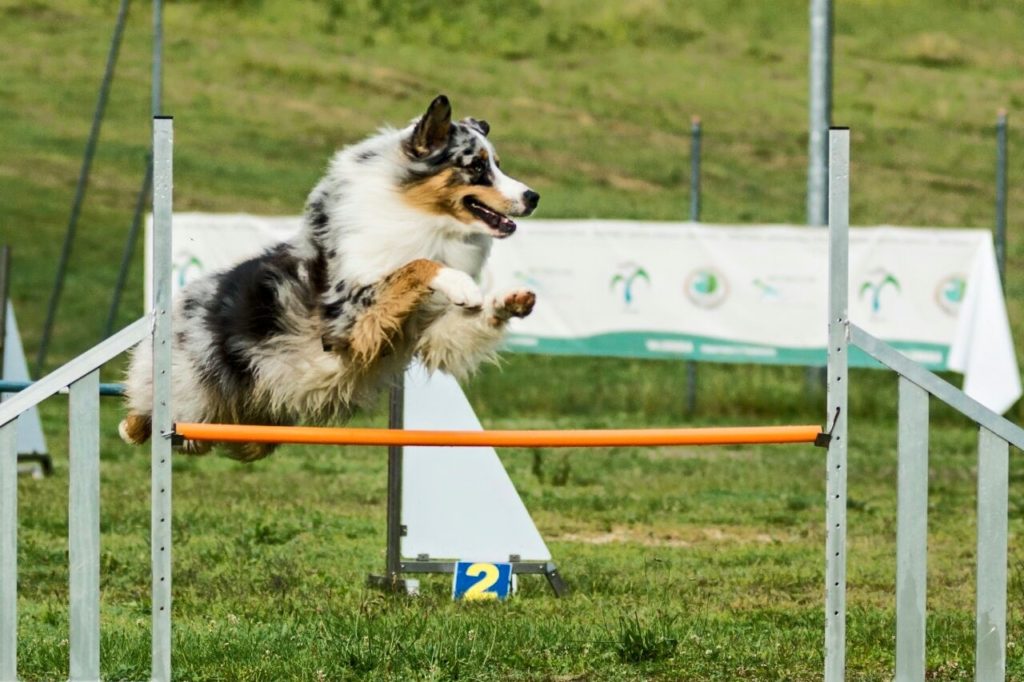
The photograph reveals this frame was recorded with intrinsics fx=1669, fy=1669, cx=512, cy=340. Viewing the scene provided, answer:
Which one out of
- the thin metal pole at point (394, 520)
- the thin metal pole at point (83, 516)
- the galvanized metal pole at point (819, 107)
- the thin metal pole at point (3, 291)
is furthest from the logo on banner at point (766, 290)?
the thin metal pole at point (83, 516)

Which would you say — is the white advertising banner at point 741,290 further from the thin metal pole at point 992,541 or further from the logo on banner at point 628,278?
the thin metal pole at point 992,541

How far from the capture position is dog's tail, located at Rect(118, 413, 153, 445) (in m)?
5.89

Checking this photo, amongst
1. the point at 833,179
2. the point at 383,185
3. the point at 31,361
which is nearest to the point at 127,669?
the point at 383,185

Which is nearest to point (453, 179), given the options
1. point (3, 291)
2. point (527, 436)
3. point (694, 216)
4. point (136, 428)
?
point (527, 436)

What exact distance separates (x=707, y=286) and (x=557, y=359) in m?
4.86

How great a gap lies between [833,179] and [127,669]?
104 inches

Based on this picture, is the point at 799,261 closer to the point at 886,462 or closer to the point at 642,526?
the point at 886,462

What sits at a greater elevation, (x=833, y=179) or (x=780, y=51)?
(x=780, y=51)

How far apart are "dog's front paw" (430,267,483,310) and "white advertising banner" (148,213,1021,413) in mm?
6812

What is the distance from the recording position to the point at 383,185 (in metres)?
5.45

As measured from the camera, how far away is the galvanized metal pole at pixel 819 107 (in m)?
12.9

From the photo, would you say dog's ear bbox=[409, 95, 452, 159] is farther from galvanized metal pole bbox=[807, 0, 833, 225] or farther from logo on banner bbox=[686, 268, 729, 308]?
galvanized metal pole bbox=[807, 0, 833, 225]

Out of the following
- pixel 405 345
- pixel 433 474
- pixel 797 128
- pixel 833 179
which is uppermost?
pixel 797 128

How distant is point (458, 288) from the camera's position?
5113mm
